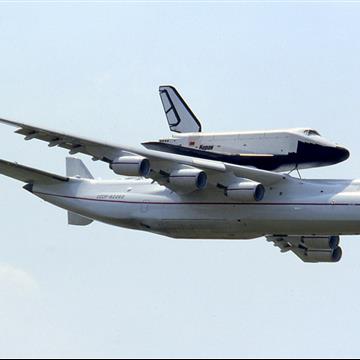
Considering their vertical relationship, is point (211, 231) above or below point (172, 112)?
below

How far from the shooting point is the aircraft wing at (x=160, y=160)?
5309 cm

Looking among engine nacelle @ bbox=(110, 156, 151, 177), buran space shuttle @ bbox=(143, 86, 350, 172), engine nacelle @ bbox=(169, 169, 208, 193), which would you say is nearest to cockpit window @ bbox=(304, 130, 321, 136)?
buran space shuttle @ bbox=(143, 86, 350, 172)

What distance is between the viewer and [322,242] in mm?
58812

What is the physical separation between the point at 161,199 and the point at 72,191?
4.28m

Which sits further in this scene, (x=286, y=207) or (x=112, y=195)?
(x=112, y=195)

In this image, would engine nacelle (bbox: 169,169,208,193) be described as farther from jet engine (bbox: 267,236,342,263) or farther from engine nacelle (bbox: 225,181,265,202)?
jet engine (bbox: 267,236,342,263)

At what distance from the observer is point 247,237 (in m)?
54.7

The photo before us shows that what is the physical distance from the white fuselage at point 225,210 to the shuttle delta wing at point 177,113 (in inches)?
133

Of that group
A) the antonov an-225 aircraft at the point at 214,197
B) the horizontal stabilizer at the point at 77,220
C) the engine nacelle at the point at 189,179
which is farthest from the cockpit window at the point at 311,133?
the horizontal stabilizer at the point at 77,220

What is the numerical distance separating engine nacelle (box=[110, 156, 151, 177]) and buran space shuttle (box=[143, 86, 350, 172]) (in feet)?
10.6

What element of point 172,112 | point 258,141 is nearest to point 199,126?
point 172,112

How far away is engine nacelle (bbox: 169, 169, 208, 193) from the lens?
174ft

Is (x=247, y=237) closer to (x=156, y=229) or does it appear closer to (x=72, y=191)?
(x=156, y=229)

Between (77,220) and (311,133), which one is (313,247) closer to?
(311,133)
